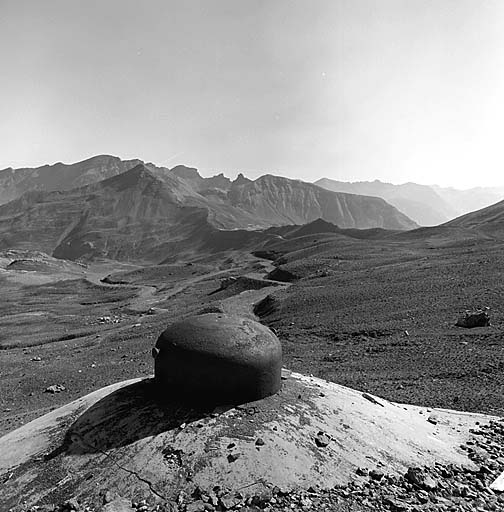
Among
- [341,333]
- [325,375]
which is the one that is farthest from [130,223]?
[325,375]

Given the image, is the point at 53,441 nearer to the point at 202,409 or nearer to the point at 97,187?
the point at 202,409

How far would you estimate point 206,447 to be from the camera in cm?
751

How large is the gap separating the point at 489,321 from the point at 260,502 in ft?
59.0

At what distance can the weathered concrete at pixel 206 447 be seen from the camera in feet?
23.5

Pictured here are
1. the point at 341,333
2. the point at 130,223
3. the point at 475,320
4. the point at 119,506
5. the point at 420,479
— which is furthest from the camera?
the point at 130,223

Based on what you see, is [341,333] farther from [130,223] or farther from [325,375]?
[130,223]

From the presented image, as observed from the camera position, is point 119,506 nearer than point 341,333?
Yes

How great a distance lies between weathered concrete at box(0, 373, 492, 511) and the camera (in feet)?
23.5

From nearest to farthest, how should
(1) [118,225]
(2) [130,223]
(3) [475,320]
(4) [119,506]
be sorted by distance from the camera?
(4) [119,506], (3) [475,320], (1) [118,225], (2) [130,223]

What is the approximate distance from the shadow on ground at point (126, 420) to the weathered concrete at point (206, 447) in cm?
2

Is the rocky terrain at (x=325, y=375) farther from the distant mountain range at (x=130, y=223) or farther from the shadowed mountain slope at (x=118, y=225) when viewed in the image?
Result: the shadowed mountain slope at (x=118, y=225)

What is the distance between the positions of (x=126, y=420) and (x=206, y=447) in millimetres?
1906

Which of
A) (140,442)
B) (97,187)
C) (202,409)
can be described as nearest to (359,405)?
(202,409)

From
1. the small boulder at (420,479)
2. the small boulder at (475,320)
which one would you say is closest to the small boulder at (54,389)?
the small boulder at (420,479)
